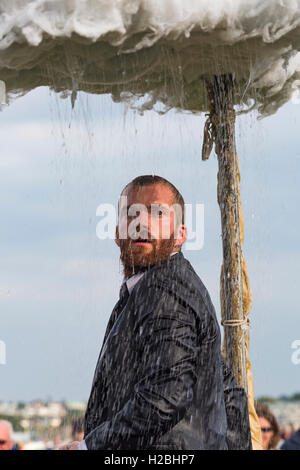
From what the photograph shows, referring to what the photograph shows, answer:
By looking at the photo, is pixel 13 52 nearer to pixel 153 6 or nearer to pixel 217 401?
pixel 153 6

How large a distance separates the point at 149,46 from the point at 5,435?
12.6 ft

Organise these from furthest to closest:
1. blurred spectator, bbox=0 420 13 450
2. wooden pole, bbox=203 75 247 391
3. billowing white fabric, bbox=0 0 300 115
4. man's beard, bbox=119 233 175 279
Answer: blurred spectator, bbox=0 420 13 450 < wooden pole, bbox=203 75 247 391 < billowing white fabric, bbox=0 0 300 115 < man's beard, bbox=119 233 175 279

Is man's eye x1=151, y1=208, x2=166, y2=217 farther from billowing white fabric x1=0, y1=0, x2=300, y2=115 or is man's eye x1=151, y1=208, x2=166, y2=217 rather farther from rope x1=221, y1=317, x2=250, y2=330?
rope x1=221, y1=317, x2=250, y2=330

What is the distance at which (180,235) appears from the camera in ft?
12.2

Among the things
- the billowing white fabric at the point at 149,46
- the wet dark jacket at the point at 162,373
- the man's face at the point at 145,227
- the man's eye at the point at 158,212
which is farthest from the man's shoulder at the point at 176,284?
the billowing white fabric at the point at 149,46

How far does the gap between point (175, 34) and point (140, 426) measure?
6.53ft

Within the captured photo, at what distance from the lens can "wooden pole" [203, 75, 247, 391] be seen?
5238 millimetres

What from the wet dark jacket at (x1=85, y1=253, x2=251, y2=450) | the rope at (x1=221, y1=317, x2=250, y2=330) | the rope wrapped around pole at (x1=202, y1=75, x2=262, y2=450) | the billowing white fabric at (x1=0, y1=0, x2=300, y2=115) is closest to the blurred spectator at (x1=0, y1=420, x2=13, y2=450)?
the rope wrapped around pole at (x1=202, y1=75, x2=262, y2=450)

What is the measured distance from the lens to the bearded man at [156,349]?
326 centimetres

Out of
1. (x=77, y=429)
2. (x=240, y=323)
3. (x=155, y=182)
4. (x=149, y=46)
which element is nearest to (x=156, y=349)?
(x=155, y=182)

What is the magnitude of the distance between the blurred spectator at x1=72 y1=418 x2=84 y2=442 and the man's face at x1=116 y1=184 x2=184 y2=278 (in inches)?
92.2

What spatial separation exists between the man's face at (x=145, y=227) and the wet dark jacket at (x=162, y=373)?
98 millimetres

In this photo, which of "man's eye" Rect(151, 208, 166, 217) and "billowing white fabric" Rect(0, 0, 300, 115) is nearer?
"man's eye" Rect(151, 208, 166, 217)

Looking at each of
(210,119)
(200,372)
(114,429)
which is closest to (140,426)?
(114,429)
